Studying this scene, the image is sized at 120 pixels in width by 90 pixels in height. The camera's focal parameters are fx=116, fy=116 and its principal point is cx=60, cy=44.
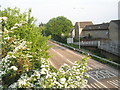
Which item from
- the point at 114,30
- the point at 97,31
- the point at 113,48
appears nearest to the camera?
the point at 113,48

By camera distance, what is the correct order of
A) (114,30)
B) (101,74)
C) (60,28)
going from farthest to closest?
(60,28)
(114,30)
(101,74)

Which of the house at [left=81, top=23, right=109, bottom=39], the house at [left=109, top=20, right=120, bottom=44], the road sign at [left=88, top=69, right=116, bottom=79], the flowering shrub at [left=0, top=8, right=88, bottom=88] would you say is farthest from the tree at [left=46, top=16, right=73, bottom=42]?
the flowering shrub at [left=0, top=8, right=88, bottom=88]

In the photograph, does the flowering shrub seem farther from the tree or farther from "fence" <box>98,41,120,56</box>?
the tree

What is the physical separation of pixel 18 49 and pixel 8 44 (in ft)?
2.49

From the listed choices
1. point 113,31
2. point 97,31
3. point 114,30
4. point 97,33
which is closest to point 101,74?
point 113,31

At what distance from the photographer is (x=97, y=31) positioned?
46.2 meters

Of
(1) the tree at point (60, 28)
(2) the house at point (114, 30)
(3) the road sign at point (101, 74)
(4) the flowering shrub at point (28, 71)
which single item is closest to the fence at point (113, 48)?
(3) the road sign at point (101, 74)

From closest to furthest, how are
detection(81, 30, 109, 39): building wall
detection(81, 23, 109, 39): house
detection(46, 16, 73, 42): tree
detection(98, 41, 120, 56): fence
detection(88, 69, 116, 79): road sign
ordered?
1. detection(88, 69, 116, 79): road sign
2. detection(98, 41, 120, 56): fence
3. detection(81, 23, 109, 39): house
4. detection(81, 30, 109, 39): building wall
5. detection(46, 16, 73, 42): tree

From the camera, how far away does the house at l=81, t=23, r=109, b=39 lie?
4248 cm

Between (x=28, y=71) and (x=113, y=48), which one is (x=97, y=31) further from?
(x=28, y=71)

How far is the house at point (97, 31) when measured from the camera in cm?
4248

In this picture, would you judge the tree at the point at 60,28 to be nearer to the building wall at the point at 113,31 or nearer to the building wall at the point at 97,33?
the building wall at the point at 97,33

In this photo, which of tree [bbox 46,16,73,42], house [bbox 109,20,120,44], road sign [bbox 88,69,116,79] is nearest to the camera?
road sign [bbox 88,69,116,79]

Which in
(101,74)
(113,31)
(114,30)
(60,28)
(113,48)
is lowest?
(101,74)
